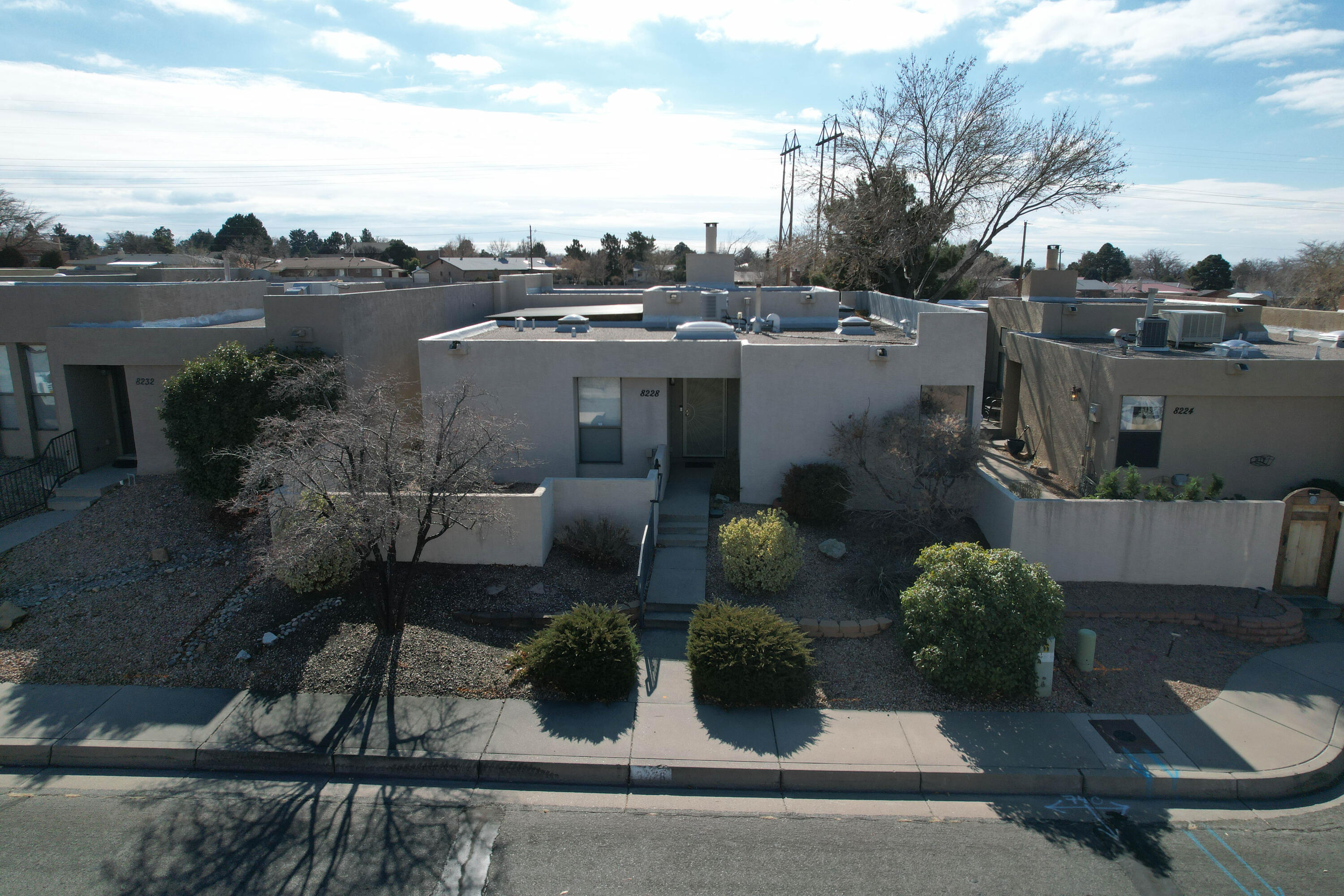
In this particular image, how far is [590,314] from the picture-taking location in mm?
21516

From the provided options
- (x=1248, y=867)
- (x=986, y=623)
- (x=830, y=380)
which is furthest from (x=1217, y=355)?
(x=1248, y=867)

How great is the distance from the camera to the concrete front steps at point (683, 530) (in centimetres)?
1338

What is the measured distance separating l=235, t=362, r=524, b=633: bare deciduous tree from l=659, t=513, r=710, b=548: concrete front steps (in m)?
3.05

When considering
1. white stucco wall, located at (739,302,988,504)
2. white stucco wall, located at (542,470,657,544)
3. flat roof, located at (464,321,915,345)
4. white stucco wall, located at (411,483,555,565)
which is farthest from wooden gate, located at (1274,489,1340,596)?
white stucco wall, located at (411,483,555,565)

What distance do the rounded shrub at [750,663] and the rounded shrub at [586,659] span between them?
0.84 metres

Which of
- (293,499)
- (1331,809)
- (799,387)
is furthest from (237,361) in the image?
(1331,809)

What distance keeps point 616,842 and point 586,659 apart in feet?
7.72

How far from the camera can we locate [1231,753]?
867 centimetres

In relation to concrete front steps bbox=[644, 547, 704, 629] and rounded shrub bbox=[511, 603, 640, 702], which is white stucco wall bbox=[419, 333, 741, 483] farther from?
rounded shrub bbox=[511, 603, 640, 702]

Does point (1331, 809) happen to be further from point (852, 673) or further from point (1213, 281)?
point (1213, 281)

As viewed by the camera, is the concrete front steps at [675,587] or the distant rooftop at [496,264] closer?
the concrete front steps at [675,587]

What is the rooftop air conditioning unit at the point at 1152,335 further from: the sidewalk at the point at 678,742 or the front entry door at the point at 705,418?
the front entry door at the point at 705,418

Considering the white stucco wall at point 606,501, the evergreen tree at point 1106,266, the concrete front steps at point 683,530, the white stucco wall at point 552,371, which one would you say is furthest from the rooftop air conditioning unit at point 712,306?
the evergreen tree at point 1106,266

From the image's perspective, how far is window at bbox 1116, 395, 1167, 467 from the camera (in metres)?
14.9
